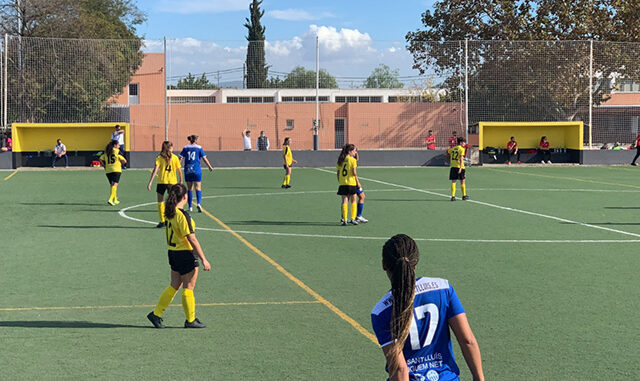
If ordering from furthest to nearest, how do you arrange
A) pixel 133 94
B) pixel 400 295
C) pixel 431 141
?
1. pixel 133 94
2. pixel 431 141
3. pixel 400 295

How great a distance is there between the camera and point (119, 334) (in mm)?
8055

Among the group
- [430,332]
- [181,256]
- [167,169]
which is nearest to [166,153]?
[167,169]

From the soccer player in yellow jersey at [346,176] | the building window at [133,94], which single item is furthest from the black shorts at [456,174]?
the building window at [133,94]

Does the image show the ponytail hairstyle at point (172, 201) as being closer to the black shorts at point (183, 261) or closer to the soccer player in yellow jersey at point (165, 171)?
the black shorts at point (183, 261)

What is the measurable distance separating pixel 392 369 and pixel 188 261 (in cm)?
510

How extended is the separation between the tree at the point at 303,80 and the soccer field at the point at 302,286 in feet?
73.8

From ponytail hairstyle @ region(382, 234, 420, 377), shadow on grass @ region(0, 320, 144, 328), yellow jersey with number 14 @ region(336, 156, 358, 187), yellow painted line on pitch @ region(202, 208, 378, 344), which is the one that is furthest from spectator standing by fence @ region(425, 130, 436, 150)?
ponytail hairstyle @ region(382, 234, 420, 377)

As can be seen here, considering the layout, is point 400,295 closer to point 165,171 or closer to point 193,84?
point 165,171

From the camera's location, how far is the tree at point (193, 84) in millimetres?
41638

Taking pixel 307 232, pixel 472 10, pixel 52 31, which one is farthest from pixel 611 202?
pixel 52 31

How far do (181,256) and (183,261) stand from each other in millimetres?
57

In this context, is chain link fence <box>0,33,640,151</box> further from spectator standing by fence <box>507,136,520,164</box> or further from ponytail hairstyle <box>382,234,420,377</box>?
ponytail hairstyle <box>382,234,420,377</box>

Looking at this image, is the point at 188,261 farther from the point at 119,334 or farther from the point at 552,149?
the point at 552,149

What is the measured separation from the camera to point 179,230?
27.7 ft
